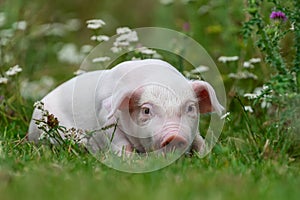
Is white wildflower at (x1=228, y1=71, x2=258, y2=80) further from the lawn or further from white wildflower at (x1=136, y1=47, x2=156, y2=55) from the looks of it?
white wildflower at (x1=136, y1=47, x2=156, y2=55)

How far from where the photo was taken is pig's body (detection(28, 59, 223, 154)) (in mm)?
3217

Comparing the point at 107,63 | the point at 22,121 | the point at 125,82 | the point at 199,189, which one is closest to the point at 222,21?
the point at 107,63

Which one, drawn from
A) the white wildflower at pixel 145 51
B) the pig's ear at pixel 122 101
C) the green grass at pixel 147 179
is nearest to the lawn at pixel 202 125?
the green grass at pixel 147 179

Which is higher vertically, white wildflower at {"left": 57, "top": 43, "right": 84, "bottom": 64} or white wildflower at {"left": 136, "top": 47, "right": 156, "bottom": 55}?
white wildflower at {"left": 136, "top": 47, "right": 156, "bottom": 55}

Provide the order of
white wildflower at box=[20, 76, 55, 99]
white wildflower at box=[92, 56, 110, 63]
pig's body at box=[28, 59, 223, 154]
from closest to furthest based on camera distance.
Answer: pig's body at box=[28, 59, 223, 154], white wildflower at box=[92, 56, 110, 63], white wildflower at box=[20, 76, 55, 99]

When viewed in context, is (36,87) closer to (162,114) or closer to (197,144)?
(197,144)

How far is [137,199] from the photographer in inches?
89.5

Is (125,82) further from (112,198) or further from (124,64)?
(112,198)

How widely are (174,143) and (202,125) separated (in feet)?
3.76

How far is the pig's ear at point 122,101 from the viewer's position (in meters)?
3.28

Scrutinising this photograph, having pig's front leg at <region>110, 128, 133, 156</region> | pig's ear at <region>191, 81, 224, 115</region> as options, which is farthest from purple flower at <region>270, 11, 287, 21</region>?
pig's front leg at <region>110, 128, 133, 156</region>

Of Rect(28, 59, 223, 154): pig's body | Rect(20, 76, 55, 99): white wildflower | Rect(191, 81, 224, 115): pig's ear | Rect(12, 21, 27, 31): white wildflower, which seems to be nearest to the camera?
Rect(28, 59, 223, 154): pig's body

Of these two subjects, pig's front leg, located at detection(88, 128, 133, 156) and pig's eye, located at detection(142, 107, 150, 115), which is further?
pig's front leg, located at detection(88, 128, 133, 156)

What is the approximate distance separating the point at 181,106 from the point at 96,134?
553mm
